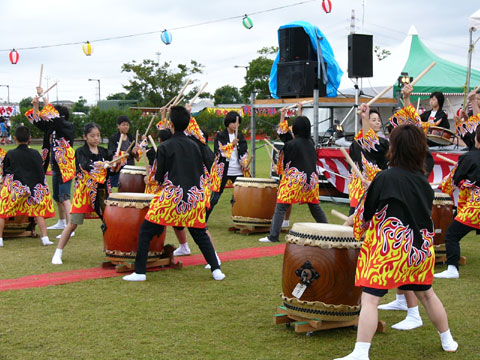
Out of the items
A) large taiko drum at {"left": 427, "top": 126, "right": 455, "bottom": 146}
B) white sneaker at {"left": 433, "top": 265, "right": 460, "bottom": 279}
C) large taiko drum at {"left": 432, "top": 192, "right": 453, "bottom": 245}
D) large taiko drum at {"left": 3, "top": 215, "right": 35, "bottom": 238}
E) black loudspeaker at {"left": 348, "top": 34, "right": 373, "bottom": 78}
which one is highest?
black loudspeaker at {"left": 348, "top": 34, "right": 373, "bottom": 78}

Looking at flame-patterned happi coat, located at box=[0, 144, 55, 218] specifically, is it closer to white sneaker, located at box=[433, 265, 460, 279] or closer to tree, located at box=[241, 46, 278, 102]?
white sneaker, located at box=[433, 265, 460, 279]

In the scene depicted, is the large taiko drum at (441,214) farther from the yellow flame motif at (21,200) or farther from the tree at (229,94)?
the tree at (229,94)

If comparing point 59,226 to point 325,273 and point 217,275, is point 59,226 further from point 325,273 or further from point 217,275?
point 325,273

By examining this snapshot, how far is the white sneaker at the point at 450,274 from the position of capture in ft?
18.6

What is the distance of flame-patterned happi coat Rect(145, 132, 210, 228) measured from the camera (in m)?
5.44

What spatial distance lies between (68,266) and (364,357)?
→ 3712mm

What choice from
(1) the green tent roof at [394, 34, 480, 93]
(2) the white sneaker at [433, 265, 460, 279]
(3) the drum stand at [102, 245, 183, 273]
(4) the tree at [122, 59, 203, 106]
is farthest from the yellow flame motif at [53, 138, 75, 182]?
(4) the tree at [122, 59, 203, 106]

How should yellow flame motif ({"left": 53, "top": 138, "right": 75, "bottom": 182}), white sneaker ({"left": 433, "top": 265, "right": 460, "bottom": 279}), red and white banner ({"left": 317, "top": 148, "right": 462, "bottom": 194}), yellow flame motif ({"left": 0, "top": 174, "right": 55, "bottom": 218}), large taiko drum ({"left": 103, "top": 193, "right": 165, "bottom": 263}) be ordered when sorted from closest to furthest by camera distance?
1. white sneaker ({"left": 433, "top": 265, "right": 460, "bottom": 279})
2. large taiko drum ({"left": 103, "top": 193, "right": 165, "bottom": 263})
3. yellow flame motif ({"left": 0, "top": 174, "right": 55, "bottom": 218})
4. yellow flame motif ({"left": 53, "top": 138, "right": 75, "bottom": 182})
5. red and white banner ({"left": 317, "top": 148, "right": 462, "bottom": 194})

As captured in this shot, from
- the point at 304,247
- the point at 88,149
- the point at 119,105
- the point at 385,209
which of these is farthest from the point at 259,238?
the point at 119,105

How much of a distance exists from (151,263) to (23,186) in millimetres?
2296

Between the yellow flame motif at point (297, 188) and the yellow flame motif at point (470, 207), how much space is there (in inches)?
80.6

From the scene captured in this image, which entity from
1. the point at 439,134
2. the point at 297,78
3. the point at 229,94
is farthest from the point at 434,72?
the point at 229,94

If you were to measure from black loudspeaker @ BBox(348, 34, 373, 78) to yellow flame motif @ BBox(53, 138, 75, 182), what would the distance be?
226 inches

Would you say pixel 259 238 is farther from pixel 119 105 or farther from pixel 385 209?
pixel 119 105
